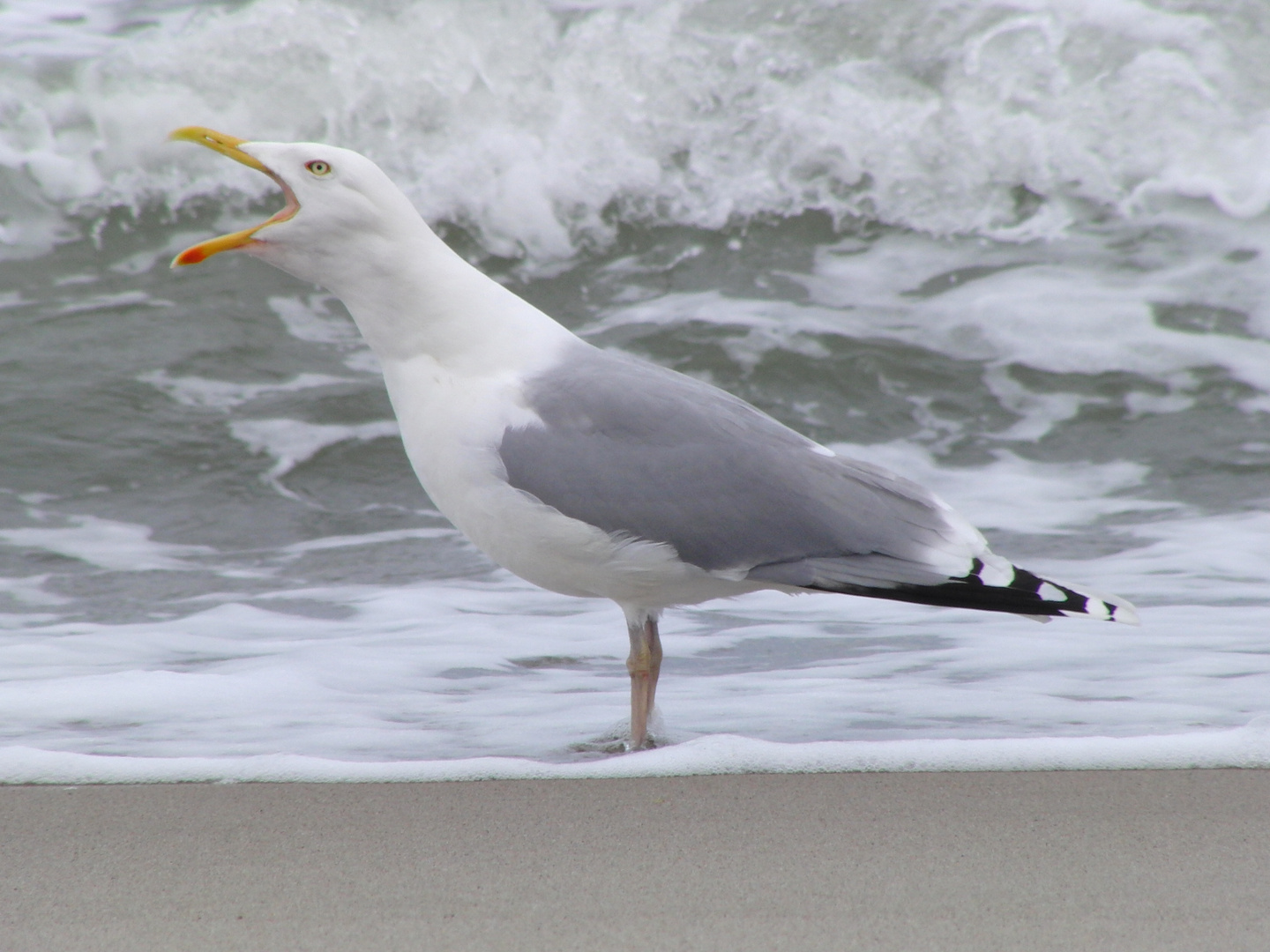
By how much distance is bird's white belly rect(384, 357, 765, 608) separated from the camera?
295 cm

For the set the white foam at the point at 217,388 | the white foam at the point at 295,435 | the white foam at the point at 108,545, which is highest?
the white foam at the point at 217,388

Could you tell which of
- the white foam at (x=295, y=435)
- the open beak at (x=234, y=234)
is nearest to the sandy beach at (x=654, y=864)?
the open beak at (x=234, y=234)

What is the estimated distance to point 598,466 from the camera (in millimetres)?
2957

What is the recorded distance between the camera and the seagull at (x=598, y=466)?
2.94m

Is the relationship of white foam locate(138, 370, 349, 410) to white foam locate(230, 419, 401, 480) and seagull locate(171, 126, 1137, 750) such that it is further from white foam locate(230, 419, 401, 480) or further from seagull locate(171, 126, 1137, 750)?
seagull locate(171, 126, 1137, 750)

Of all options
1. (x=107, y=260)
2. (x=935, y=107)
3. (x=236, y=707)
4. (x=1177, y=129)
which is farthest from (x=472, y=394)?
(x=1177, y=129)

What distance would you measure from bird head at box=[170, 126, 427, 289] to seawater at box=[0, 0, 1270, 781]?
3.56ft

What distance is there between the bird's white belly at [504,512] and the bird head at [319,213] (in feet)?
0.99

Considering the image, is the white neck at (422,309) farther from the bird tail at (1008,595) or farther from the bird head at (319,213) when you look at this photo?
the bird tail at (1008,595)

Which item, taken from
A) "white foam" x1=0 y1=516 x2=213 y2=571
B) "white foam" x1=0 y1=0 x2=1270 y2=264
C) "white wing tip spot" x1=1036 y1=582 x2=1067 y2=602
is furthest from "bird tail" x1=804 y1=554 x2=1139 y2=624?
"white foam" x1=0 y1=0 x2=1270 y2=264

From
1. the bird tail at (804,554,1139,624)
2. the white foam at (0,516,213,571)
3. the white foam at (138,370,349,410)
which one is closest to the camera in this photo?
the bird tail at (804,554,1139,624)

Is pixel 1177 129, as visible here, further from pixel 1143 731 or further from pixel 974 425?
pixel 1143 731

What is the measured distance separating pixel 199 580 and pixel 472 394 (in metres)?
2.25

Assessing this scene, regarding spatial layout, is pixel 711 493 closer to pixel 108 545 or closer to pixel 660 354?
pixel 108 545
